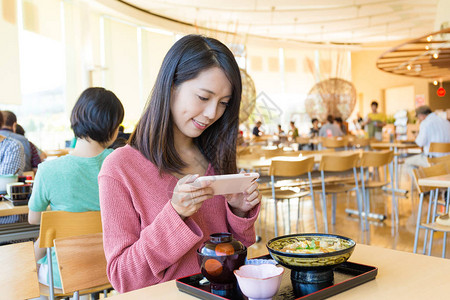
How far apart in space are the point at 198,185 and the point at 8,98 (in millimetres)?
6656

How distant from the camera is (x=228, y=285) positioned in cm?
96

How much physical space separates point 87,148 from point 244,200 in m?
1.31

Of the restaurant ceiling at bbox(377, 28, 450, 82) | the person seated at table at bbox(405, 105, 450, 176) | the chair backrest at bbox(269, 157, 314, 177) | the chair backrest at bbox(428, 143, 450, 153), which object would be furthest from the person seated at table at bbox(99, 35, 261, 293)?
the person seated at table at bbox(405, 105, 450, 176)

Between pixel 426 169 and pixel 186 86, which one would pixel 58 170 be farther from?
pixel 426 169

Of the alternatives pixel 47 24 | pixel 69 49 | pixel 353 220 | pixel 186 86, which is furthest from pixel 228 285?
pixel 69 49

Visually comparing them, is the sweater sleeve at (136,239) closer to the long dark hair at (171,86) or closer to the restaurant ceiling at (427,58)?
the long dark hair at (171,86)

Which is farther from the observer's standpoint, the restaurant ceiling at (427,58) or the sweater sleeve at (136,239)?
the restaurant ceiling at (427,58)

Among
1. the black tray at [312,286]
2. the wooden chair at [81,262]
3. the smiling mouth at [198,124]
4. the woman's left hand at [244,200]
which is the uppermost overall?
the smiling mouth at [198,124]

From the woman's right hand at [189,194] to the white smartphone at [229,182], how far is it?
13 millimetres

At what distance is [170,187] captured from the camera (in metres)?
1.30

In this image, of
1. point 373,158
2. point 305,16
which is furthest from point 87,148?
point 305,16

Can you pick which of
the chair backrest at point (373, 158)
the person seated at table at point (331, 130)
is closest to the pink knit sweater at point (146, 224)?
the chair backrest at point (373, 158)

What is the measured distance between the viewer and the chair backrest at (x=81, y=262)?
1.49m

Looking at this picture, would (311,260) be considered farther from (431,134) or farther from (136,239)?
(431,134)
